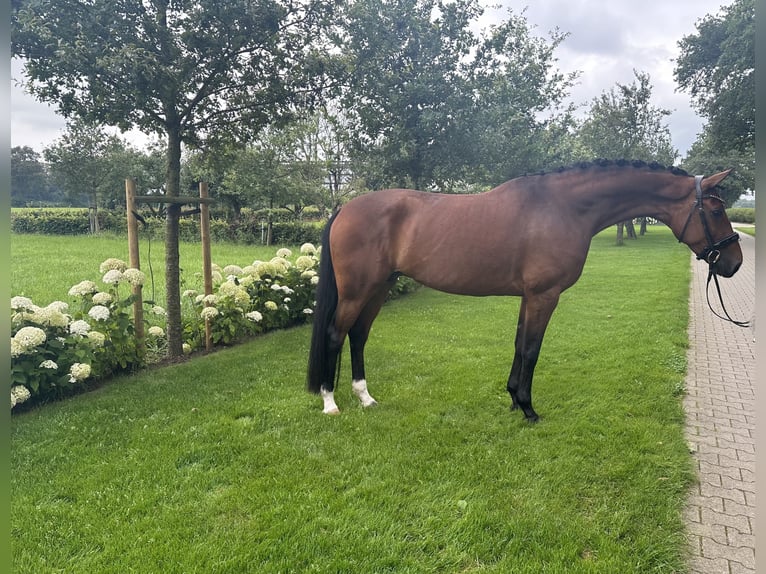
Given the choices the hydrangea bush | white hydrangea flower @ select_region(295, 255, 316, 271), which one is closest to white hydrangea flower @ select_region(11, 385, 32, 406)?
the hydrangea bush

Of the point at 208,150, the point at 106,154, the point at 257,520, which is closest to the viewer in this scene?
the point at 257,520

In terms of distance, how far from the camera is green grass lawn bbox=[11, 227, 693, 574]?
2.17m

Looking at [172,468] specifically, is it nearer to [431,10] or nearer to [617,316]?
[617,316]

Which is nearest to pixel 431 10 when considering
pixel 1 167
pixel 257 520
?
pixel 257 520

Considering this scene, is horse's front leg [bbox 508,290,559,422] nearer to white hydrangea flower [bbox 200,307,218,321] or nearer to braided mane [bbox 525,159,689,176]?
braided mane [bbox 525,159,689,176]

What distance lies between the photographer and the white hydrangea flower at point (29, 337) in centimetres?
344

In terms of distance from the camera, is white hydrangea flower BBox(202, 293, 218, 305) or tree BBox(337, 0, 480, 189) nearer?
white hydrangea flower BBox(202, 293, 218, 305)

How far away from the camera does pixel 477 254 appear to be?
3.45m

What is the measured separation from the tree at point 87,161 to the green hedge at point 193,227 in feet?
6.37

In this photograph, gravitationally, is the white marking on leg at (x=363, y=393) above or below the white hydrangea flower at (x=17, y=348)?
below

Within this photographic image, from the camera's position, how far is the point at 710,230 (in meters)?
3.19

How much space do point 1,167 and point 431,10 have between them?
9655 millimetres

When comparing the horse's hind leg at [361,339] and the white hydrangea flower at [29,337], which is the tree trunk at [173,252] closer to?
the white hydrangea flower at [29,337]

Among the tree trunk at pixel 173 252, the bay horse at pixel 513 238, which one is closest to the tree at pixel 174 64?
the tree trunk at pixel 173 252
